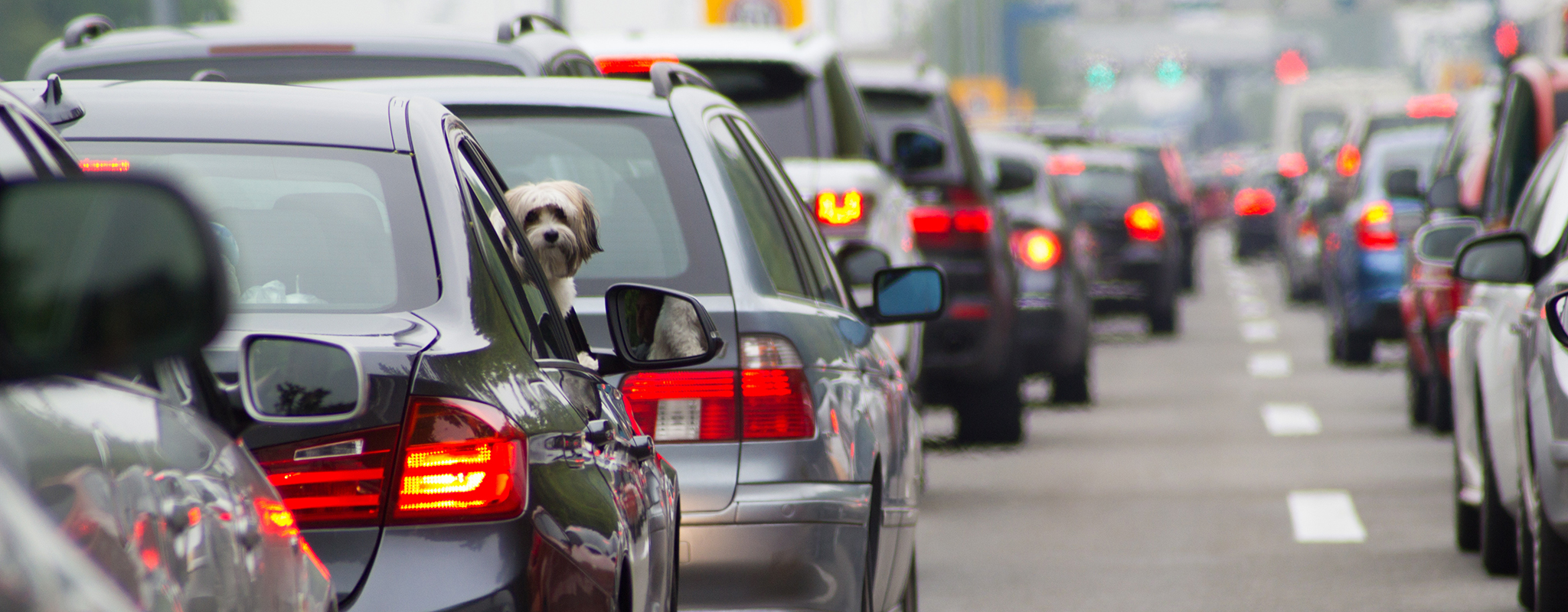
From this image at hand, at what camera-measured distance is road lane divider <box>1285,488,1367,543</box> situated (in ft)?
30.5

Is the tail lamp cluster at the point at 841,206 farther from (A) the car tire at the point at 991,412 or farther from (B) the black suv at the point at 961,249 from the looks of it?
(A) the car tire at the point at 991,412

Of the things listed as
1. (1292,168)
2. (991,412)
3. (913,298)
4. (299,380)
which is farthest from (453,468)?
(1292,168)

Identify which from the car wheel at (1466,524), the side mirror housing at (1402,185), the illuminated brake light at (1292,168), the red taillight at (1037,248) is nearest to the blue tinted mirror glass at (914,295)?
the car wheel at (1466,524)

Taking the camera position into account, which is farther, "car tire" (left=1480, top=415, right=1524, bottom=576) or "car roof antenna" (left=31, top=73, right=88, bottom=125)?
"car tire" (left=1480, top=415, right=1524, bottom=576)

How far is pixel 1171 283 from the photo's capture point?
23.1 meters

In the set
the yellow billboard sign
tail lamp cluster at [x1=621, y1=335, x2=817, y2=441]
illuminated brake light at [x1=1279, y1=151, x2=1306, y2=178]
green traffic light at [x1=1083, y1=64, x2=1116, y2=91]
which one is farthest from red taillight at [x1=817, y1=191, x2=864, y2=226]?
green traffic light at [x1=1083, y1=64, x2=1116, y2=91]

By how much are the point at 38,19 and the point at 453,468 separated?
2815 centimetres

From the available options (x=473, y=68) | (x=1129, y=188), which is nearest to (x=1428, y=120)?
(x=1129, y=188)

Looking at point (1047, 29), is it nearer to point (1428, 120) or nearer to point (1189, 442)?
point (1428, 120)

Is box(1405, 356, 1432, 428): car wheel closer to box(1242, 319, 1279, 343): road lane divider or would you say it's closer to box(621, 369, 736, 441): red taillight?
box(1242, 319, 1279, 343): road lane divider

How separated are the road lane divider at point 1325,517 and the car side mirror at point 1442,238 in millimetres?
1106

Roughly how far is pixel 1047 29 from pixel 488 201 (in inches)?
4106

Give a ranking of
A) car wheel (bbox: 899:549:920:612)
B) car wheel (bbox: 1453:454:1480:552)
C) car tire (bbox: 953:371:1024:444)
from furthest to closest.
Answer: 1. car tire (bbox: 953:371:1024:444)
2. car wheel (bbox: 1453:454:1480:552)
3. car wheel (bbox: 899:549:920:612)

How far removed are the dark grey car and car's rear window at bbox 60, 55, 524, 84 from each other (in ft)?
5.81
